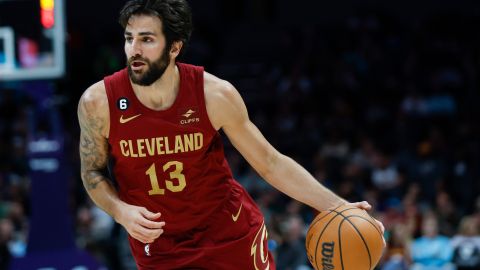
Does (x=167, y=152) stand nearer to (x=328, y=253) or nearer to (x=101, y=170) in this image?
(x=101, y=170)

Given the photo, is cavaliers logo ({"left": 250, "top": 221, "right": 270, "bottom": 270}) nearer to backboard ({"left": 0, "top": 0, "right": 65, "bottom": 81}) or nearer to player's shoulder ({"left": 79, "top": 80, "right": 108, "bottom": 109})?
player's shoulder ({"left": 79, "top": 80, "right": 108, "bottom": 109})

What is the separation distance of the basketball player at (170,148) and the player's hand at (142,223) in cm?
4

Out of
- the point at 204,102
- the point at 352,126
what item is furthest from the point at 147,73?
the point at 352,126

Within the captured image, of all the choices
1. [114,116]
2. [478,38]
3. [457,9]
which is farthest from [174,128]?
[457,9]

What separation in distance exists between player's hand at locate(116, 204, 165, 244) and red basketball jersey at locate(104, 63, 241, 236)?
0.23 m

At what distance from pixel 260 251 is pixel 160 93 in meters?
0.99

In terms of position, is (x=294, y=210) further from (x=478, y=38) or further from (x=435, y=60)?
(x=478, y=38)

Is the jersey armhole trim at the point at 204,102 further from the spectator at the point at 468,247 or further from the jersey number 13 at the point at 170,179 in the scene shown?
the spectator at the point at 468,247

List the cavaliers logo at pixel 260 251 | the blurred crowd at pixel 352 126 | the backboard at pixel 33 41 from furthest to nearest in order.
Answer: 1. the blurred crowd at pixel 352 126
2. the backboard at pixel 33 41
3. the cavaliers logo at pixel 260 251

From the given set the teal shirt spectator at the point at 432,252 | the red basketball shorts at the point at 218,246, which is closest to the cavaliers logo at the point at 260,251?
the red basketball shorts at the point at 218,246

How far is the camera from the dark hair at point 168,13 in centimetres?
399

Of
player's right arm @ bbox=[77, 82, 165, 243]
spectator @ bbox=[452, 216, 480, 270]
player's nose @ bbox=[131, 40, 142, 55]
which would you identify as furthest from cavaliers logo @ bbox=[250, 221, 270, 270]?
spectator @ bbox=[452, 216, 480, 270]

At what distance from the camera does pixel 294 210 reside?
10867 millimetres

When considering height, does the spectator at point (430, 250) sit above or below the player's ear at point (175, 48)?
below
